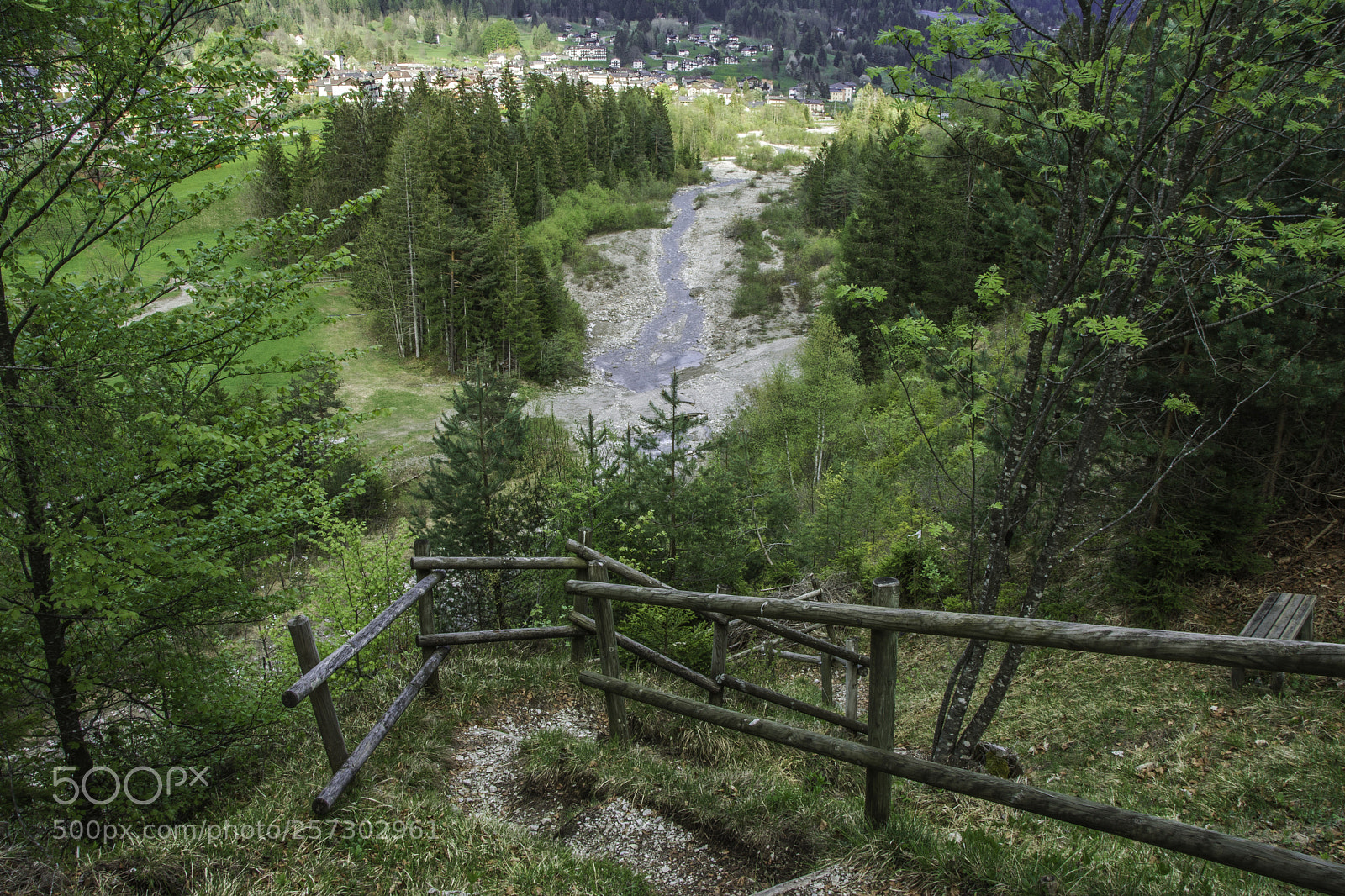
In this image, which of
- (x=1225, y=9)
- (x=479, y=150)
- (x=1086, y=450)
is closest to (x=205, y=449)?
(x=1086, y=450)

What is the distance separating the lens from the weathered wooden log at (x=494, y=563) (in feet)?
19.0

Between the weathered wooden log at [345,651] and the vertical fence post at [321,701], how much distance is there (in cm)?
9

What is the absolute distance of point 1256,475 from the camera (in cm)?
1011

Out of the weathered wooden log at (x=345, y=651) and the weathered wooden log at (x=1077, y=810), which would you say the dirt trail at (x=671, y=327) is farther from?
the weathered wooden log at (x=1077, y=810)

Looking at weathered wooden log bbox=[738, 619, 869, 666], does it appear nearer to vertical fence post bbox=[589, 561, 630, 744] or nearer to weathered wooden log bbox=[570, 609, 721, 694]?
weathered wooden log bbox=[570, 609, 721, 694]

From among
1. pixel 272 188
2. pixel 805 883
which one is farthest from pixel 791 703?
pixel 272 188

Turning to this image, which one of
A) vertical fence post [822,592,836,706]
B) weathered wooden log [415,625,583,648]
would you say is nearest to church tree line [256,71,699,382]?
vertical fence post [822,592,836,706]

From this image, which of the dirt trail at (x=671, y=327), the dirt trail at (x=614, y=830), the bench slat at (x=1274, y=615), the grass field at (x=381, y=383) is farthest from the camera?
the dirt trail at (x=671, y=327)

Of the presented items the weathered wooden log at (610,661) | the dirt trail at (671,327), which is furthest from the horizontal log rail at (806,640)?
the dirt trail at (671,327)

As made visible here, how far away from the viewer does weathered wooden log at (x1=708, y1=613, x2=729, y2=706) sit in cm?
566

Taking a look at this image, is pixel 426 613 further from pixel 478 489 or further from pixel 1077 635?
pixel 478 489

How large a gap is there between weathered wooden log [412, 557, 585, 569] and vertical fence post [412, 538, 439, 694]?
110mm

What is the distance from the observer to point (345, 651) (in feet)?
14.6

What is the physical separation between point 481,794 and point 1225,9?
762 centimetres
